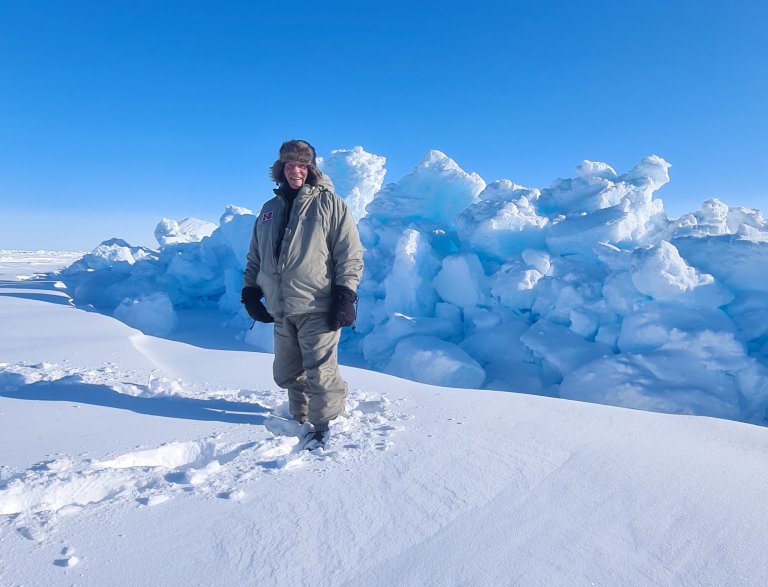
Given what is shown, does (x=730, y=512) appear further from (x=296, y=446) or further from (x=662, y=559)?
(x=296, y=446)

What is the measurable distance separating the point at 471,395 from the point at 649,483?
1.13m

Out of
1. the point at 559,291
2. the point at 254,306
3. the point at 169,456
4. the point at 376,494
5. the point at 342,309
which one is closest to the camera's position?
the point at 376,494

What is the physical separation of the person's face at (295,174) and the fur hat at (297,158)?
18mm

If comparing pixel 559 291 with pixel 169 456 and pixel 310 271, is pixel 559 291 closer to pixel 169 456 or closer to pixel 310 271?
pixel 310 271

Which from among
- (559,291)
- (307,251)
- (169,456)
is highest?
(307,251)

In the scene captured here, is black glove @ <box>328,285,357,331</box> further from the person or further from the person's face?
the person's face

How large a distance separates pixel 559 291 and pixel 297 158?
4725mm

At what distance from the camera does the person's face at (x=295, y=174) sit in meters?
2.15

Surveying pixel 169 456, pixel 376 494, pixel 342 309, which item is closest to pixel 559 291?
pixel 342 309

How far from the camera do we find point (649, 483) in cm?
151

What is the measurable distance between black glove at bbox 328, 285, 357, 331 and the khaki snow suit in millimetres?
41

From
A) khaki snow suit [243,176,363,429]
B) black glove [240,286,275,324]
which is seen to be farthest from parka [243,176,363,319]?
black glove [240,286,275,324]

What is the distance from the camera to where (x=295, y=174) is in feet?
7.08

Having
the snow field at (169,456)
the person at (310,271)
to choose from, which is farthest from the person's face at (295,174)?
the snow field at (169,456)
